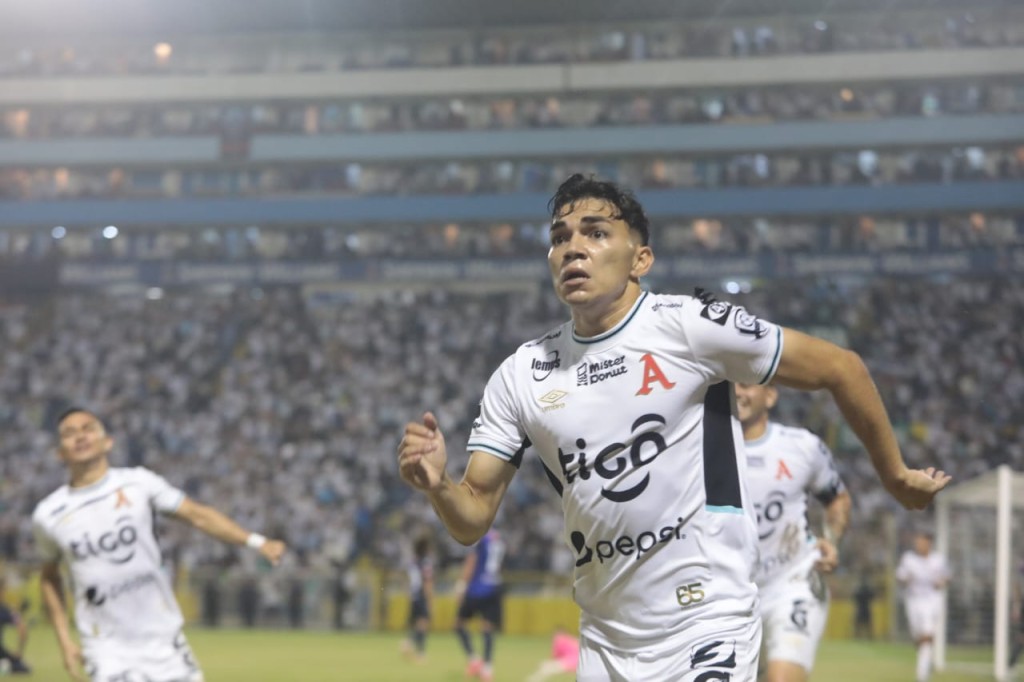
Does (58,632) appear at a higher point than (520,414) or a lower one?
lower

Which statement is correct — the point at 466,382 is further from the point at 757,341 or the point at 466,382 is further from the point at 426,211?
the point at 757,341

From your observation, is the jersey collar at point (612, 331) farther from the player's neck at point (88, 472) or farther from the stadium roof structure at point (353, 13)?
the stadium roof structure at point (353, 13)

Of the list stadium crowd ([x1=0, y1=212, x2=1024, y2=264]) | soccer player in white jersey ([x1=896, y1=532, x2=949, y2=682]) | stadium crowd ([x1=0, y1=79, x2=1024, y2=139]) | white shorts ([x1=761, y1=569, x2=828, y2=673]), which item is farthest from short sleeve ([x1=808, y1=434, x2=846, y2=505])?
stadium crowd ([x1=0, y1=79, x2=1024, y2=139])

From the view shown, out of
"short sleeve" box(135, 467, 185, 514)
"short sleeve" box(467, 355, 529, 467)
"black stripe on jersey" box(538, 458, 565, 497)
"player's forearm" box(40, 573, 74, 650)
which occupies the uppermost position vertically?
"short sleeve" box(467, 355, 529, 467)

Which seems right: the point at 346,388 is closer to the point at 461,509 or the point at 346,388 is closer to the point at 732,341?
the point at 461,509

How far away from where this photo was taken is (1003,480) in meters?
18.6

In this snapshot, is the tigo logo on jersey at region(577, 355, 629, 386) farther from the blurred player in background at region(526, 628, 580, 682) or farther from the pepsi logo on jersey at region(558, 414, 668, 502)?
the blurred player in background at region(526, 628, 580, 682)

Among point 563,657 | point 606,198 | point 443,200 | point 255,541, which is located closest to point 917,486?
point 606,198

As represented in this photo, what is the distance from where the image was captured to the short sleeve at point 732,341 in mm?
4484

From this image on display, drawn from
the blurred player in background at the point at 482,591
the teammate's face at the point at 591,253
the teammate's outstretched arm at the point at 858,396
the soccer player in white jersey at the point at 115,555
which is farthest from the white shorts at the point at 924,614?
the teammate's face at the point at 591,253

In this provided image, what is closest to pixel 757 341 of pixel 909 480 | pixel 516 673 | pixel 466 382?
pixel 909 480

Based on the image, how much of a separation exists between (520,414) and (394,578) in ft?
75.2

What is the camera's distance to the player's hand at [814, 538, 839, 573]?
8339 millimetres

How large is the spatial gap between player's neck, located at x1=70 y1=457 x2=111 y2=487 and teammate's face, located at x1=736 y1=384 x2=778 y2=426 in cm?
398
